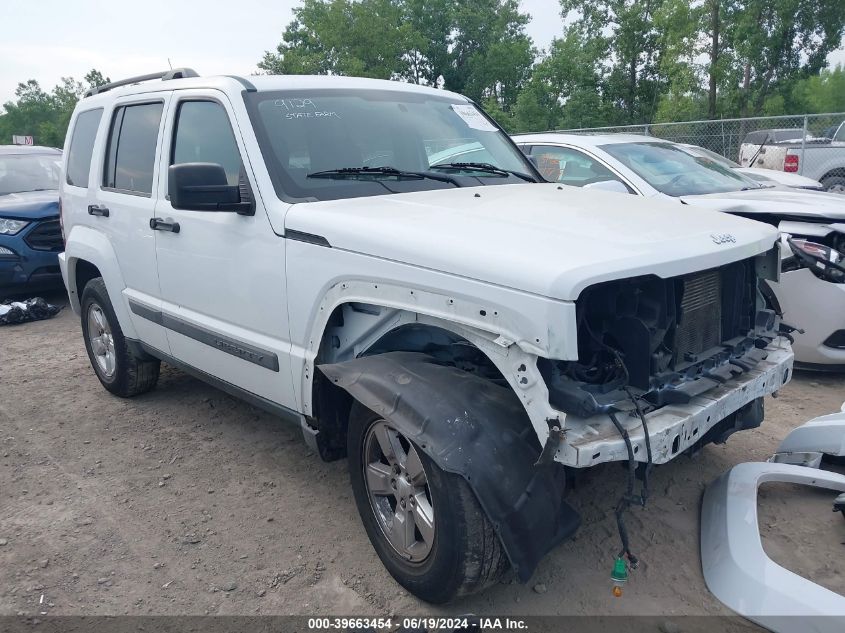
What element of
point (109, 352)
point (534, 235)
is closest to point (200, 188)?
point (534, 235)

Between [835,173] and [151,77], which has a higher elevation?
[151,77]

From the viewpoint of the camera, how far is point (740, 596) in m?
2.67

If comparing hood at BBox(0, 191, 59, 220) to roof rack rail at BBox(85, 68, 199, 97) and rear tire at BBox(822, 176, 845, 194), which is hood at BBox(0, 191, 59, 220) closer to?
roof rack rail at BBox(85, 68, 199, 97)

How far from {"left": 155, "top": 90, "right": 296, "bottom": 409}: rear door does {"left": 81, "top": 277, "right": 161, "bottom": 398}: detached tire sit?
88cm

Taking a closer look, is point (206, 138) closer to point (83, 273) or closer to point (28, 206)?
point (83, 273)

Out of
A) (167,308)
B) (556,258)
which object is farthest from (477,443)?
(167,308)

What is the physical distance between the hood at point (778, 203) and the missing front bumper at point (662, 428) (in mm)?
2714

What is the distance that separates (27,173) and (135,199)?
259 inches

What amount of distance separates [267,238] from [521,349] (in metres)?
1.48

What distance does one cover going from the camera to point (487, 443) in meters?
Result: 2.44

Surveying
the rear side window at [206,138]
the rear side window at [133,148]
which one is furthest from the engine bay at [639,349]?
the rear side window at [133,148]

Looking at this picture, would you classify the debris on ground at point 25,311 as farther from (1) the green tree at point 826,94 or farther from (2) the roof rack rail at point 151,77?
(1) the green tree at point 826,94

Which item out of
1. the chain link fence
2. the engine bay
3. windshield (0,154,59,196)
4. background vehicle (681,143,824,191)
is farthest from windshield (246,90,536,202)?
the chain link fence

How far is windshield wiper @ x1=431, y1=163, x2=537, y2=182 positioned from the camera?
3.83m
